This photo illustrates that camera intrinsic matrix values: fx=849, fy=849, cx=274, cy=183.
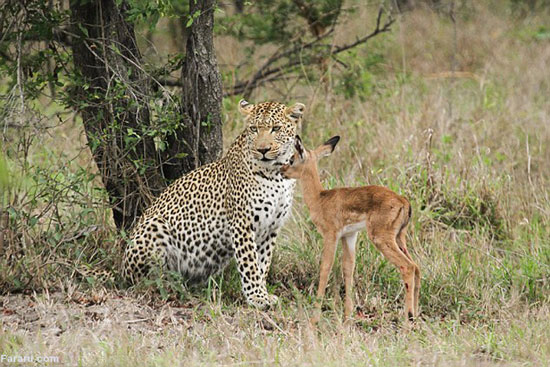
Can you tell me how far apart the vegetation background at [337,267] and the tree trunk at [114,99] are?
0.74 feet

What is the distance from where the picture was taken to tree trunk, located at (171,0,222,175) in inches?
289

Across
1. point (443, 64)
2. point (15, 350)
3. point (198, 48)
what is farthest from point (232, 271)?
point (443, 64)

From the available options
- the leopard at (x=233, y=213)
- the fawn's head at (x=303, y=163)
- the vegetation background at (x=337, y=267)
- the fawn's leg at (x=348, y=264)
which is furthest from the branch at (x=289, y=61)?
the fawn's leg at (x=348, y=264)

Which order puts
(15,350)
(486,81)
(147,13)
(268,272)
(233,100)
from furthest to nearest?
1. (486,81)
2. (233,100)
3. (268,272)
4. (147,13)
5. (15,350)

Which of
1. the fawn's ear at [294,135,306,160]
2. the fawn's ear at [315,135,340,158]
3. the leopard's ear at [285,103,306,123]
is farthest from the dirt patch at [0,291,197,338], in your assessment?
the leopard's ear at [285,103,306,123]

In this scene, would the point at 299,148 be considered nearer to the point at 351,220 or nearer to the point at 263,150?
the point at 263,150

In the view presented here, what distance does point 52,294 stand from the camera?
6.64 m

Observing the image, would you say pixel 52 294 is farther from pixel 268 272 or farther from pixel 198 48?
pixel 198 48

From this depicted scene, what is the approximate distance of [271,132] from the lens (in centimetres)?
672

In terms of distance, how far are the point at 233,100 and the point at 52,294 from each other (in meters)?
4.41

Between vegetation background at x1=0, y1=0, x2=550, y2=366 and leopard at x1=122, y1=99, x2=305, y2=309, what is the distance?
0.22 meters

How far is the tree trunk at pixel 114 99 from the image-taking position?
23.6 ft

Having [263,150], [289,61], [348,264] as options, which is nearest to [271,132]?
[263,150]

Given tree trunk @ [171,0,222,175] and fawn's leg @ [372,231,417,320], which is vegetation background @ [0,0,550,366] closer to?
fawn's leg @ [372,231,417,320]
